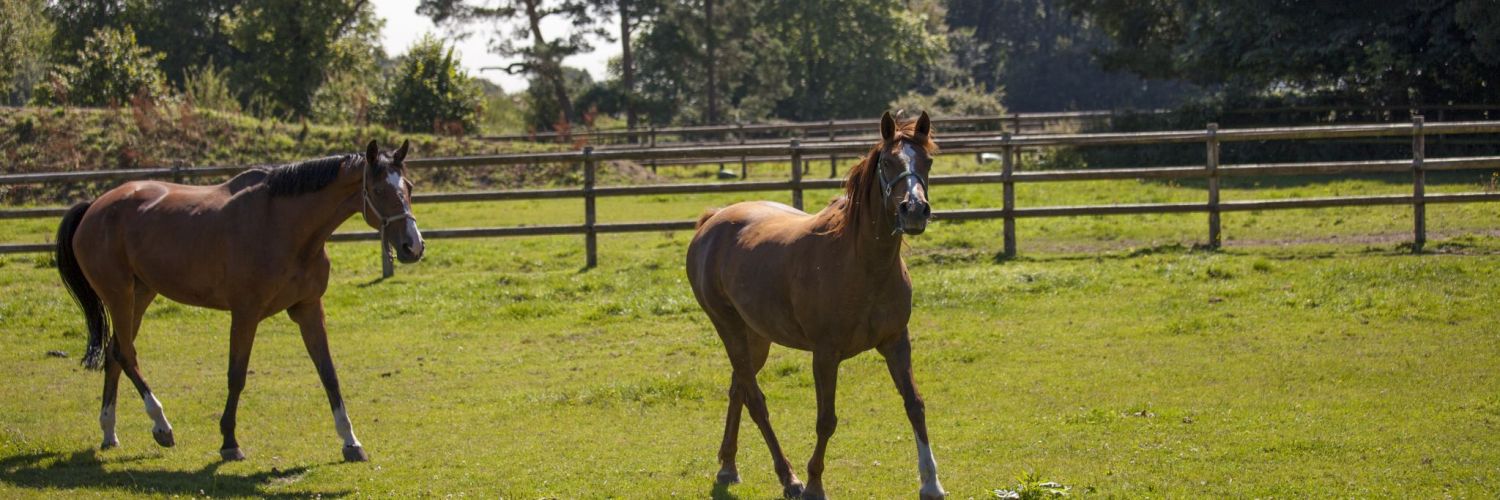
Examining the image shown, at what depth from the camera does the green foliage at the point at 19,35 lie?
110 ft

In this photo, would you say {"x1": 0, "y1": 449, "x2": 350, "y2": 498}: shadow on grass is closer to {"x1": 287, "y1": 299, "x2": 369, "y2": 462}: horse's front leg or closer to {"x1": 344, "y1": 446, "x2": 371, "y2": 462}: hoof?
{"x1": 344, "y1": 446, "x2": 371, "y2": 462}: hoof

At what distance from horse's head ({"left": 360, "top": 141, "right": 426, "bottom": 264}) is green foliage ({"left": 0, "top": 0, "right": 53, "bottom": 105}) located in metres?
29.7

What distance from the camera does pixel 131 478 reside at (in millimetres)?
7156

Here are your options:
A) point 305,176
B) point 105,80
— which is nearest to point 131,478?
point 305,176

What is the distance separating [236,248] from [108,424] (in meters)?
1.49

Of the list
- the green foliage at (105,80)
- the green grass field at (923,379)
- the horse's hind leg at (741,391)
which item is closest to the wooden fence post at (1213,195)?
the green grass field at (923,379)

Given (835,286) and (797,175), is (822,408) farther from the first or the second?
(797,175)

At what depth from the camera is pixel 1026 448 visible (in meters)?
7.16

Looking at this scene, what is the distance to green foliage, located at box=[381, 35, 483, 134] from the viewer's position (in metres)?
30.3

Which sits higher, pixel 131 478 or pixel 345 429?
pixel 345 429

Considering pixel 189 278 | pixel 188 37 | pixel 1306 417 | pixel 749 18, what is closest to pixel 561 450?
pixel 189 278

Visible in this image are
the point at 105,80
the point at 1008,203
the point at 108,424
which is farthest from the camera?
the point at 105,80

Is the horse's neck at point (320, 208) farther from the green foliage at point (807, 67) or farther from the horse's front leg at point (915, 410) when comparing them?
the green foliage at point (807, 67)

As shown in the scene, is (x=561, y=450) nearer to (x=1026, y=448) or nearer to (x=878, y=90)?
(x=1026, y=448)
